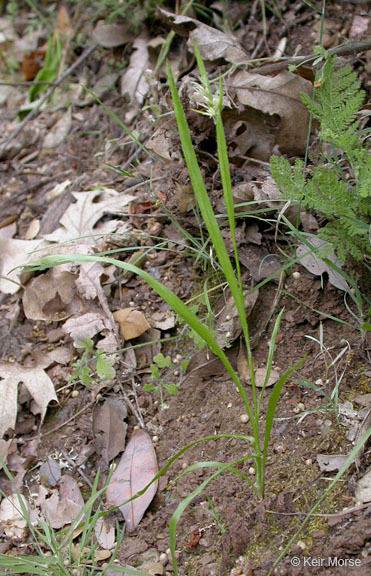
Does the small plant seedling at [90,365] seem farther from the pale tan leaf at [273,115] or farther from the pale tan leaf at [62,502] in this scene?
the pale tan leaf at [273,115]

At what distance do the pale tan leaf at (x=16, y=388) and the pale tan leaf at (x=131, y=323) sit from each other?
356 millimetres

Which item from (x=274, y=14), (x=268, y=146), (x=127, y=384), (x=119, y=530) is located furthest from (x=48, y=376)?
(x=274, y=14)

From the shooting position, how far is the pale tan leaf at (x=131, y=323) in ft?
7.03

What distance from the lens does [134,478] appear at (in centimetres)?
185

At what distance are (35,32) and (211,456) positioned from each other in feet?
11.1

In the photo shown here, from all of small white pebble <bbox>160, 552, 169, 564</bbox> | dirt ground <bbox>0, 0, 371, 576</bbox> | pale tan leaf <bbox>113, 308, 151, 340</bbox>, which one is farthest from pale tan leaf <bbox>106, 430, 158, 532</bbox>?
pale tan leaf <bbox>113, 308, 151, 340</bbox>

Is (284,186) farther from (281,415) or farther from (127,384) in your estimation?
(127,384)

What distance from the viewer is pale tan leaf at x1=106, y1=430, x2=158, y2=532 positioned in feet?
5.76

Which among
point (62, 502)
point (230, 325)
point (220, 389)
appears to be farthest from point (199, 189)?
point (62, 502)

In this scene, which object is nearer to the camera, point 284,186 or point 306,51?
point 284,186

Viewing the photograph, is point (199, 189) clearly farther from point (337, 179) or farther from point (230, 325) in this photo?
point (230, 325)

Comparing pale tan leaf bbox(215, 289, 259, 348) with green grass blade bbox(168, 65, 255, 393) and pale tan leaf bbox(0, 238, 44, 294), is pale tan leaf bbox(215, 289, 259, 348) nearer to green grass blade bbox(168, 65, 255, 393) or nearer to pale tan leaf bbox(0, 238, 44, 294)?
green grass blade bbox(168, 65, 255, 393)

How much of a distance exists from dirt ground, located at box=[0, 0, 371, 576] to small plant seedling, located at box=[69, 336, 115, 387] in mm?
69

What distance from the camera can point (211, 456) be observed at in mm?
1762
